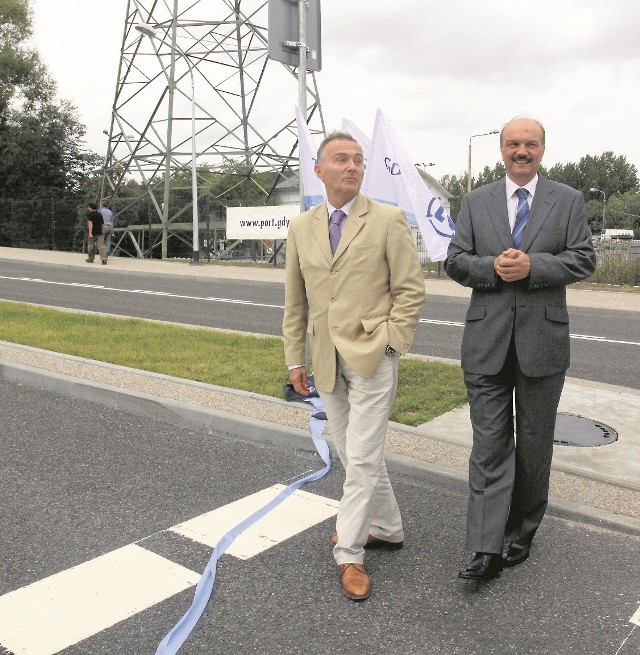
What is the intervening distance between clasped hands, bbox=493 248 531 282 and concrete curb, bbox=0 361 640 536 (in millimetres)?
1525

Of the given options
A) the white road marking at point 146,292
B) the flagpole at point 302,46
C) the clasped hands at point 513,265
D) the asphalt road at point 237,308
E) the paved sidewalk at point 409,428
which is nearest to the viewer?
the clasped hands at point 513,265

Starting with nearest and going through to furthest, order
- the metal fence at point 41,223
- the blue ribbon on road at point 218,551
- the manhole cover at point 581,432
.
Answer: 1. the blue ribbon on road at point 218,551
2. the manhole cover at point 581,432
3. the metal fence at point 41,223

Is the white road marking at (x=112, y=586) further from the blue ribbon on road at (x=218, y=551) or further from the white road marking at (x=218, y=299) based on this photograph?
the white road marking at (x=218, y=299)

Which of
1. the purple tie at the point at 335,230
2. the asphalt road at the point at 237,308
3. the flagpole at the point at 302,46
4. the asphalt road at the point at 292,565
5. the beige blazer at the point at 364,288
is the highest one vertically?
the flagpole at the point at 302,46

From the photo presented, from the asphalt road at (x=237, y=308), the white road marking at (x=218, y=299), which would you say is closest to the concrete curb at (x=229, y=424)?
the asphalt road at (x=237, y=308)

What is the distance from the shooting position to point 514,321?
3383 millimetres

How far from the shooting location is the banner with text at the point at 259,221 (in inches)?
916

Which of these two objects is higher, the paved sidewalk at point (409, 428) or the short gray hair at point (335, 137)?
the short gray hair at point (335, 137)

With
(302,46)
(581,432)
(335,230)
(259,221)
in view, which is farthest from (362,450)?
(259,221)

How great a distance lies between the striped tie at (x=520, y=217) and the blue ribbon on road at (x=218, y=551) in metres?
1.99

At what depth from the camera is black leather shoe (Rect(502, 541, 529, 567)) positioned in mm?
3562

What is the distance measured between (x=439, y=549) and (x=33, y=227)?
31.4 m

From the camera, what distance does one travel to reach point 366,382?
3350 mm

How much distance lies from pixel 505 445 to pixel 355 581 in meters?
0.90
